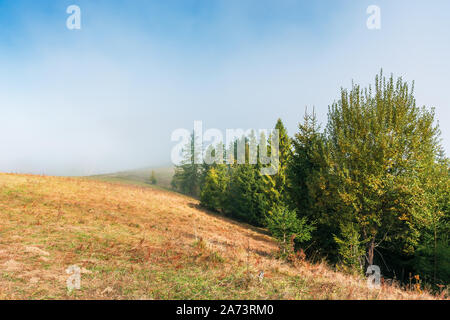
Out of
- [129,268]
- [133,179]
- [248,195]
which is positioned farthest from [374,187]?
[133,179]

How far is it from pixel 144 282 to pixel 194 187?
57024mm

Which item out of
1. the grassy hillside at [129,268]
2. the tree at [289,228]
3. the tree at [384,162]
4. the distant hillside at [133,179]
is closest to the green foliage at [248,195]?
the tree at [289,228]

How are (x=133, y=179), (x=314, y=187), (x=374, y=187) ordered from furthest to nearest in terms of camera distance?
(x=133, y=179) → (x=314, y=187) → (x=374, y=187)

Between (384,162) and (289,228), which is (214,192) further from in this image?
(384,162)

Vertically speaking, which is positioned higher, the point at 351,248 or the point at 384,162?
the point at 384,162

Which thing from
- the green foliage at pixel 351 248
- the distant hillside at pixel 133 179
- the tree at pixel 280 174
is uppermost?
the tree at pixel 280 174

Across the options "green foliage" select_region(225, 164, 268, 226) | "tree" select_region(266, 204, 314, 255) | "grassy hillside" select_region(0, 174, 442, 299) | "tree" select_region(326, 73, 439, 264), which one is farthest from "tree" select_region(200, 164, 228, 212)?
"tree" select_region(326, 73, 439, 264)

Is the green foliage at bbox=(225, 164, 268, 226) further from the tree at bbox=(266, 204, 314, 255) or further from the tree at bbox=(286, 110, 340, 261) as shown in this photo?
the tree at bbox=(266, 204, 314, 255)

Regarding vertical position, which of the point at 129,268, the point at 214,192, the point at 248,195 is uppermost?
the point at 129,268

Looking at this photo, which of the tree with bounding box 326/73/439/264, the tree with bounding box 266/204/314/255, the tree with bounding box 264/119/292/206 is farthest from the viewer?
the tree with bounding box 264/119/292/206

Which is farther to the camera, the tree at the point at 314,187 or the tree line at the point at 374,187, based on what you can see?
the tree at the point at 314,187

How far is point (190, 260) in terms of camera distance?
29.2 feet

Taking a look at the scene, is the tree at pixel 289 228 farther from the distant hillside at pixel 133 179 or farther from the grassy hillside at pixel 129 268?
the distant hillside at pixel 133 179
